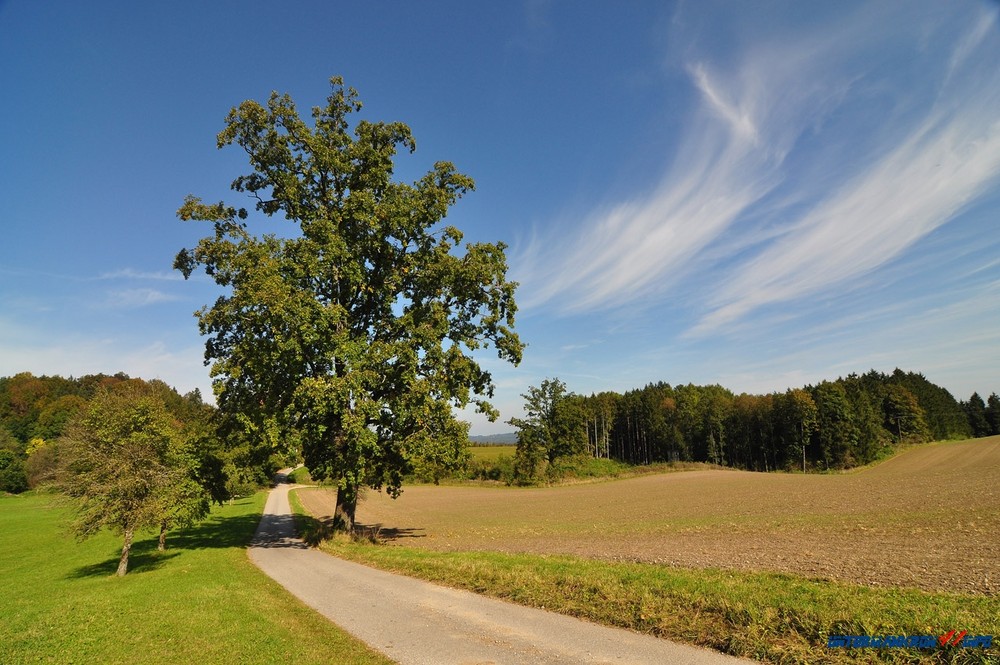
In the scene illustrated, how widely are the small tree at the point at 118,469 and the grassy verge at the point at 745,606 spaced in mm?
13337

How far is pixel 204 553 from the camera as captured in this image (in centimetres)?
2217

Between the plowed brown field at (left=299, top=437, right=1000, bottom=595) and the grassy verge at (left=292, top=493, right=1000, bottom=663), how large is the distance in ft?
9.46

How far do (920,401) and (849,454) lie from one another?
48325 mm

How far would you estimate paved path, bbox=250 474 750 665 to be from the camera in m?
7.41

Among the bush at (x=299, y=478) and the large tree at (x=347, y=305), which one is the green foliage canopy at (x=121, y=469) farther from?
the bush at (x=299, y=478)

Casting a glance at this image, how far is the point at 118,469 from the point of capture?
18688 millimetres

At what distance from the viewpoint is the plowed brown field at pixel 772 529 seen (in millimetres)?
13961

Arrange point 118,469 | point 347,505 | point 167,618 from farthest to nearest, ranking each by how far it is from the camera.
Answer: point 347,505
point 118,469
point 167,618

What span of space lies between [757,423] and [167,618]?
4672 inches

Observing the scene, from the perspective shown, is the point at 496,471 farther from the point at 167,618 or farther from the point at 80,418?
the point at 167,618

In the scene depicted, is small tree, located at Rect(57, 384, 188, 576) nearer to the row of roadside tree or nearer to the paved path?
the row of roadside tree

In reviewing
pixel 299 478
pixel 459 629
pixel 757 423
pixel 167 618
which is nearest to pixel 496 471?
pixel 299 478

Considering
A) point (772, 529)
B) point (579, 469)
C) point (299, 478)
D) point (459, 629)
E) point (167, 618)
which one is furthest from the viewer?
point (299, 478)

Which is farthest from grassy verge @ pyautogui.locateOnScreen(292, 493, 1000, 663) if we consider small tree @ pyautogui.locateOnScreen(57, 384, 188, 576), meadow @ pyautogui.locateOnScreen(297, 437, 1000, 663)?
small tree @ pyautogui.locateOnScreen(57, 384, 188, 576)
